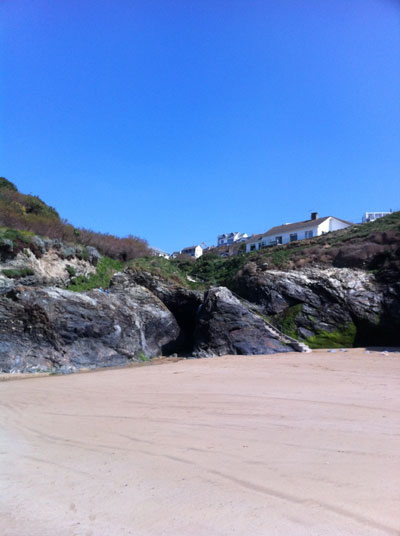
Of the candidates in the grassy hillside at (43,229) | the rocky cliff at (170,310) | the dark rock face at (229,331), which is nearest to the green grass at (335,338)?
the rocky cliff at (170,310)

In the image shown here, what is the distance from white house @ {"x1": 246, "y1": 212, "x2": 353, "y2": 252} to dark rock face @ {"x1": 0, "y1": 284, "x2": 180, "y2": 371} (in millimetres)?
39119

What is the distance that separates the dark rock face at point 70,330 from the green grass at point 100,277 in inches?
79.9

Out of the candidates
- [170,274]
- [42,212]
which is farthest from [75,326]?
[42,212]

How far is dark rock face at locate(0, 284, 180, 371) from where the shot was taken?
13719 millimetres

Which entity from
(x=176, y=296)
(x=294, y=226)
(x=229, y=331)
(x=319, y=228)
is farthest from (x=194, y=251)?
(x=229, y=331)

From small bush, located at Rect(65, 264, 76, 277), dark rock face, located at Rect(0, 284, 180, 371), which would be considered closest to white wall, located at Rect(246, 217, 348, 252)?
dark rock face, located at Rect(0, 284, 180, 371)

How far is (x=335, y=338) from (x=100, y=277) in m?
14.7

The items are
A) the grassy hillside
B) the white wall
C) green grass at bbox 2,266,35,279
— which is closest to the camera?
green grass at bbox 2,266,35,279

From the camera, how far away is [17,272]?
16703 mm

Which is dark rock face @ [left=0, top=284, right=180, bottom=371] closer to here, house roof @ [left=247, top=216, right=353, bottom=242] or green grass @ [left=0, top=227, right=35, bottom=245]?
green grass @ [left=0, top=227, right=35, bottom=245]

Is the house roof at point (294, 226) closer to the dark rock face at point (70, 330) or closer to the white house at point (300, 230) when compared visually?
the white house at point (300, 230)

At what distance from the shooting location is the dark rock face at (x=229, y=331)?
17641 mm

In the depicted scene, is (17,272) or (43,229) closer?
(17,272)

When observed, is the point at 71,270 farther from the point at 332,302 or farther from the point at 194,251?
the point at 194,251
